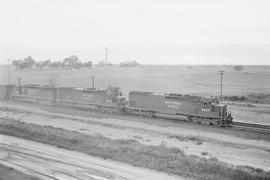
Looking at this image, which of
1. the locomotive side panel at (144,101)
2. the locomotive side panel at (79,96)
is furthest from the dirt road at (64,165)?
the locomotive side panel at (79,96)

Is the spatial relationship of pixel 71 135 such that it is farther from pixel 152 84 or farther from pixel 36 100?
pixel 152 84

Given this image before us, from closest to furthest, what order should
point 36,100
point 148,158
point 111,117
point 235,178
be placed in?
point 235,178
point 148,158
point 111,117
point 36,100

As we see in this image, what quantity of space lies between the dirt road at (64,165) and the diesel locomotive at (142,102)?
47.9 ft

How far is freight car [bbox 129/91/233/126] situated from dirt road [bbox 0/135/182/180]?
574 inches

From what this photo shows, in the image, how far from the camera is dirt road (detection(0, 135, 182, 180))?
53.5ft

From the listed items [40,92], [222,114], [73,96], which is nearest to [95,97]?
[73,96]

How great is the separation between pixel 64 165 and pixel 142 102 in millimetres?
18191

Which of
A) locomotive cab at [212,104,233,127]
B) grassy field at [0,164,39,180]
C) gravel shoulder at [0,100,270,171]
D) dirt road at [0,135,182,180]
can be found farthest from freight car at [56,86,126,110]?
grassy field at [0,164,39,180]

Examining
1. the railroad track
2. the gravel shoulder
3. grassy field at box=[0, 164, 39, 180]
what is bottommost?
grassy field at box=[0, 164, 39, 180]

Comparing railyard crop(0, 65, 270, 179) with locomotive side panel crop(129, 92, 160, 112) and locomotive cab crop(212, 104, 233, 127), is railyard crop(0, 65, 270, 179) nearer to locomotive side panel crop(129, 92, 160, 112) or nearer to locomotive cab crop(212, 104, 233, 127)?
locomotive side panel crop(129, 92, 160, 112)

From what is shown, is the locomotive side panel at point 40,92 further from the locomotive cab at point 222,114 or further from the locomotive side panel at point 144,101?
the locomotive cab at point 222,114

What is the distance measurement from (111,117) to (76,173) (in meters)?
17.9

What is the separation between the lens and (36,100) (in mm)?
47438

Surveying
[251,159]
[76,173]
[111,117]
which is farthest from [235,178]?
[111,117]
